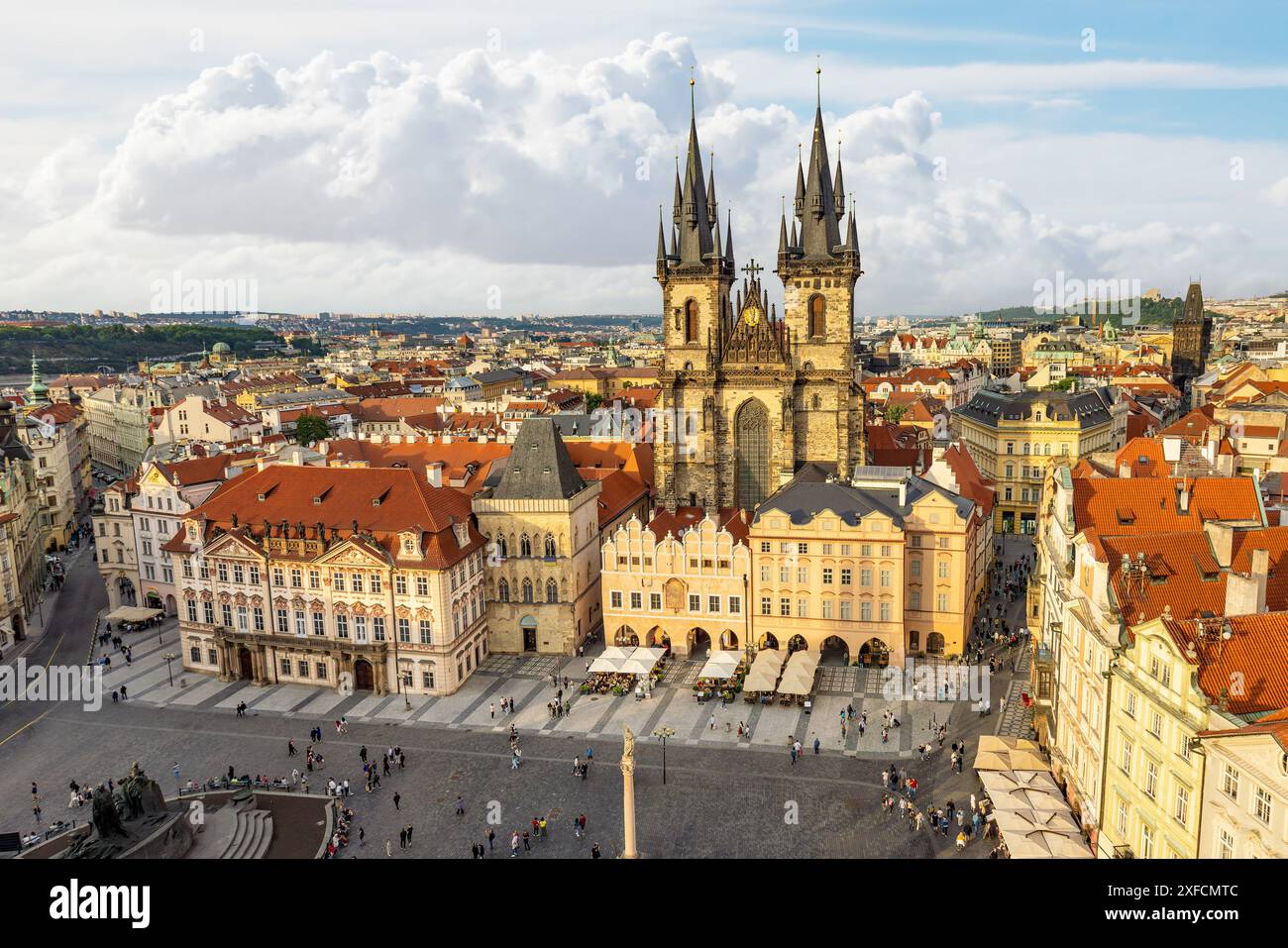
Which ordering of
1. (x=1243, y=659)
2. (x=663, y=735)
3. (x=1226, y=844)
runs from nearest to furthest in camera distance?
(x=1226, y=844)
(x=1243, y=659)
(x=663, y=735)

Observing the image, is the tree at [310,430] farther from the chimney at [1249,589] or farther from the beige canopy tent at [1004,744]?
the chimney at [1249,589]

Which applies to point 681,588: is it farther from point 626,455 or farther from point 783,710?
point 626,455

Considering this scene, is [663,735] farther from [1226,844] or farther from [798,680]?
[1226,844]

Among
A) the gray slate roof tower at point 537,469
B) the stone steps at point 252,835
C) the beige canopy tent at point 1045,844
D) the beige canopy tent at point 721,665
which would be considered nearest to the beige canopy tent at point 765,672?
the beige canopy tent at point 721,665

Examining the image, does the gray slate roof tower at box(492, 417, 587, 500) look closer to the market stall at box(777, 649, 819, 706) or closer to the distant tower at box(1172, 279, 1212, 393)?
the market stall at box(777, 649, 819, 706)

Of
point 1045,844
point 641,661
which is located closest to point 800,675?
point 641,661
